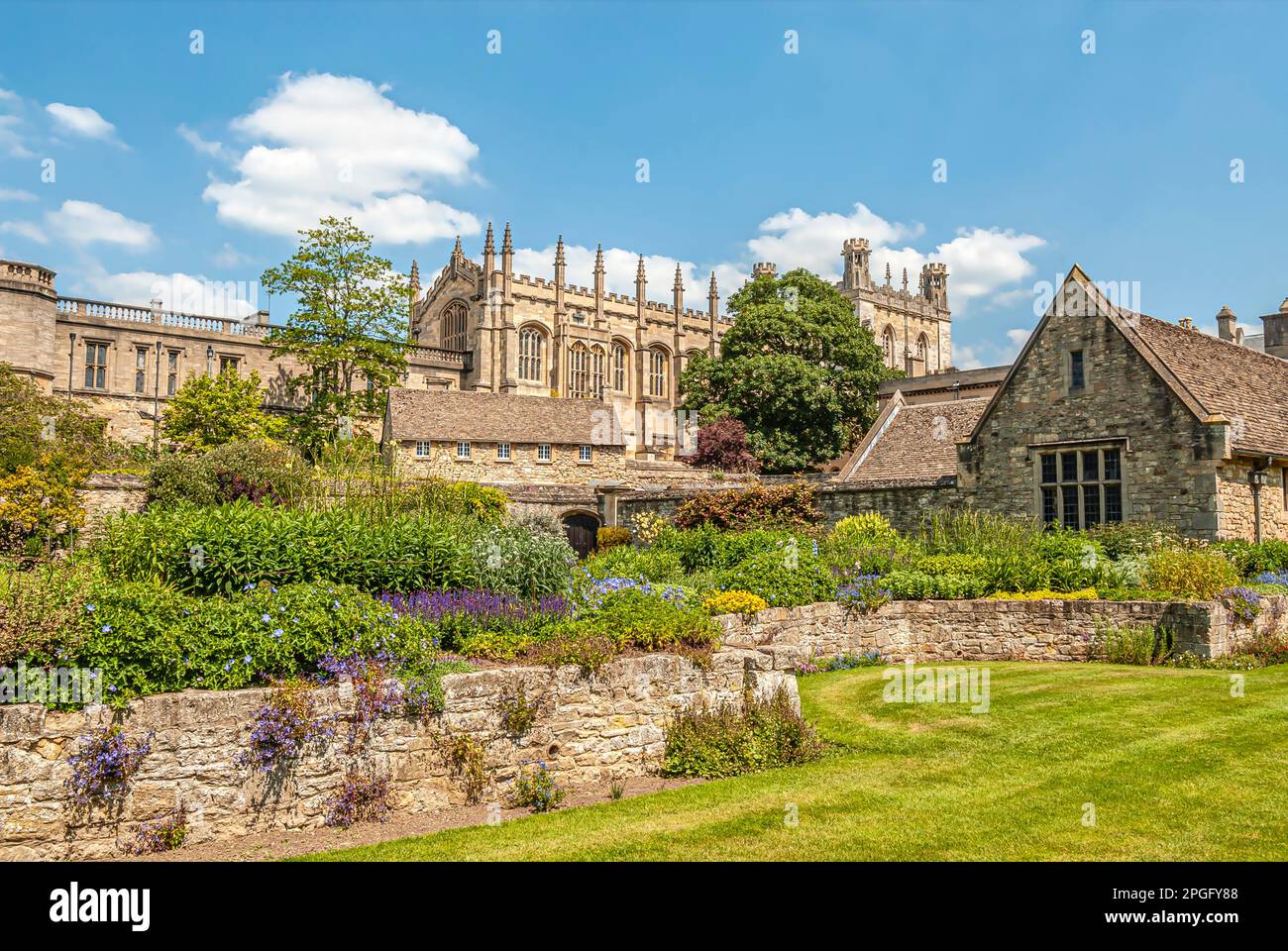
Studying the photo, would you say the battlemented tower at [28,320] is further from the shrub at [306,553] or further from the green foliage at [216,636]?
the green foliage at [216,636]

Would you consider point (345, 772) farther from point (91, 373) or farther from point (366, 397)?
point (91, 373)

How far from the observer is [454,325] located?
69.6 meters

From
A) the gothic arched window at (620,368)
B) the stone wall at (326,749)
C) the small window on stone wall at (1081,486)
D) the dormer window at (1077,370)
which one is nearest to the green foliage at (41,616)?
the stone wall at (326,749)

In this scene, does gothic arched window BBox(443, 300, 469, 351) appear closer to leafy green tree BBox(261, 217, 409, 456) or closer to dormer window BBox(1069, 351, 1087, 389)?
leafy green tree BBox(261, 217, 409, 456)

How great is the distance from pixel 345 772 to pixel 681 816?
110 inches

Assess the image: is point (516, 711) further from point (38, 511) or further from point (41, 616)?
point (38, 511)

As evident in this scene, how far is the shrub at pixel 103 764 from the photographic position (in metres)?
6.64

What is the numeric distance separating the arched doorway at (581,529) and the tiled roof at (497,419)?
5.60 metres

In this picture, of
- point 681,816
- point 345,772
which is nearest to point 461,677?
point 345,772

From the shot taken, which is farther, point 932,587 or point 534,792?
point 932,587

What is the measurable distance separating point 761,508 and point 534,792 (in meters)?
15.5

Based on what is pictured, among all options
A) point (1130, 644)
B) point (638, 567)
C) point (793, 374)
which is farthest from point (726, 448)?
point (1130, 644)
